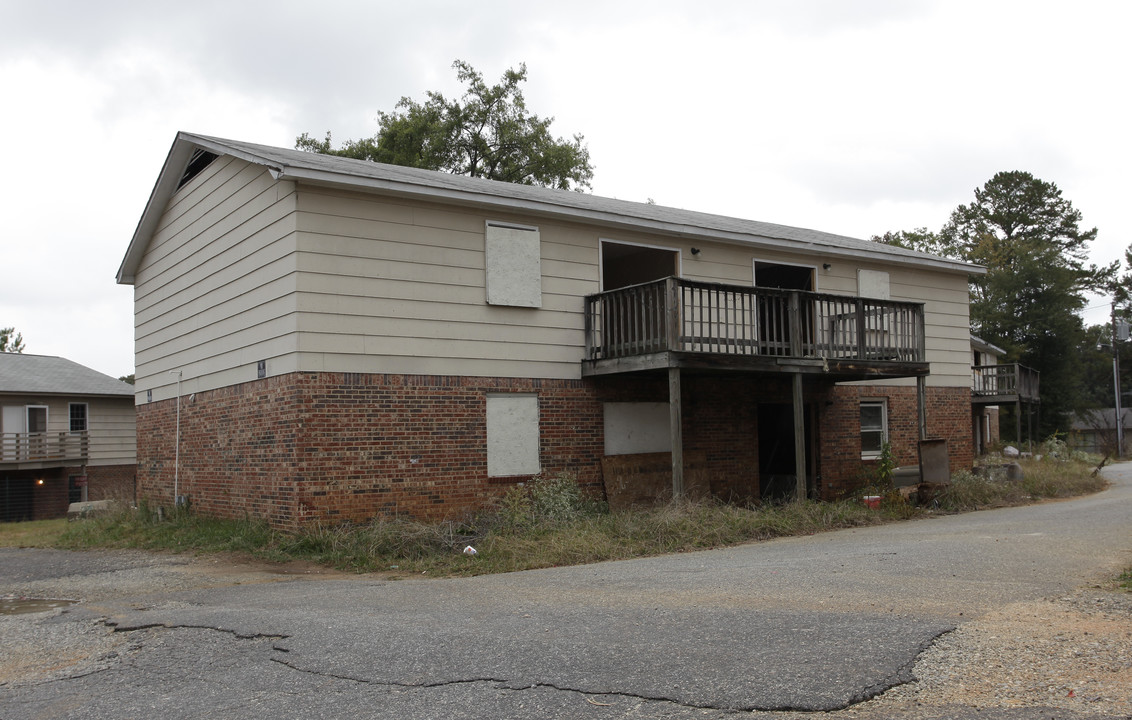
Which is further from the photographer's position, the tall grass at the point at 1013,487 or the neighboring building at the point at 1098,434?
the neighboring building at the point at 1098,434

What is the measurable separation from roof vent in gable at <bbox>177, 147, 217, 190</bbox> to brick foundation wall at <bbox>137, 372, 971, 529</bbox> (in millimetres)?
3899

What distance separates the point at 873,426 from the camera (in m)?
19.2

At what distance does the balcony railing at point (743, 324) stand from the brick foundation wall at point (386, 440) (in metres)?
1.06

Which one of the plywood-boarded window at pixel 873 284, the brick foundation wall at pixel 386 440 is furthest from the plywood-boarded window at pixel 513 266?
the plywood-boarded window at pixel 873 284

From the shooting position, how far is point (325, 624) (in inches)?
287

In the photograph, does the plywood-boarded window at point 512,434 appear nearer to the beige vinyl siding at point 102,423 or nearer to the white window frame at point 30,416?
the beige vinyl siding at point 102,423

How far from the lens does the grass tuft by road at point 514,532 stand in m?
11.3

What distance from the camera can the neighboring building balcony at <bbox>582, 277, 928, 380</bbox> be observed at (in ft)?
46.4

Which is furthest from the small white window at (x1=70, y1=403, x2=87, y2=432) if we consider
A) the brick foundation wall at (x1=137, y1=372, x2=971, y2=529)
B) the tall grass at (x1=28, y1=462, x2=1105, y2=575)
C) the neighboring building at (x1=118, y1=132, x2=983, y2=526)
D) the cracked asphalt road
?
the cracked asphalt road

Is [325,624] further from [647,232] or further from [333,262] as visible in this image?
[647,232]

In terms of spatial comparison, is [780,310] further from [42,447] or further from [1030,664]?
[42,447]

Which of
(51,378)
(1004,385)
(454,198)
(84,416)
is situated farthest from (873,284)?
(51,378)

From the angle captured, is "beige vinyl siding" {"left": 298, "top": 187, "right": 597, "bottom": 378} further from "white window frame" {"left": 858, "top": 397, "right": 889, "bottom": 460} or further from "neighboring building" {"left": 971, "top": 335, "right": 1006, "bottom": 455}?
"neighboring building" {"left": 971, "top": 335, "right": 1006, "bottom": 455}

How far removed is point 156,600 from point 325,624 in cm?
265
